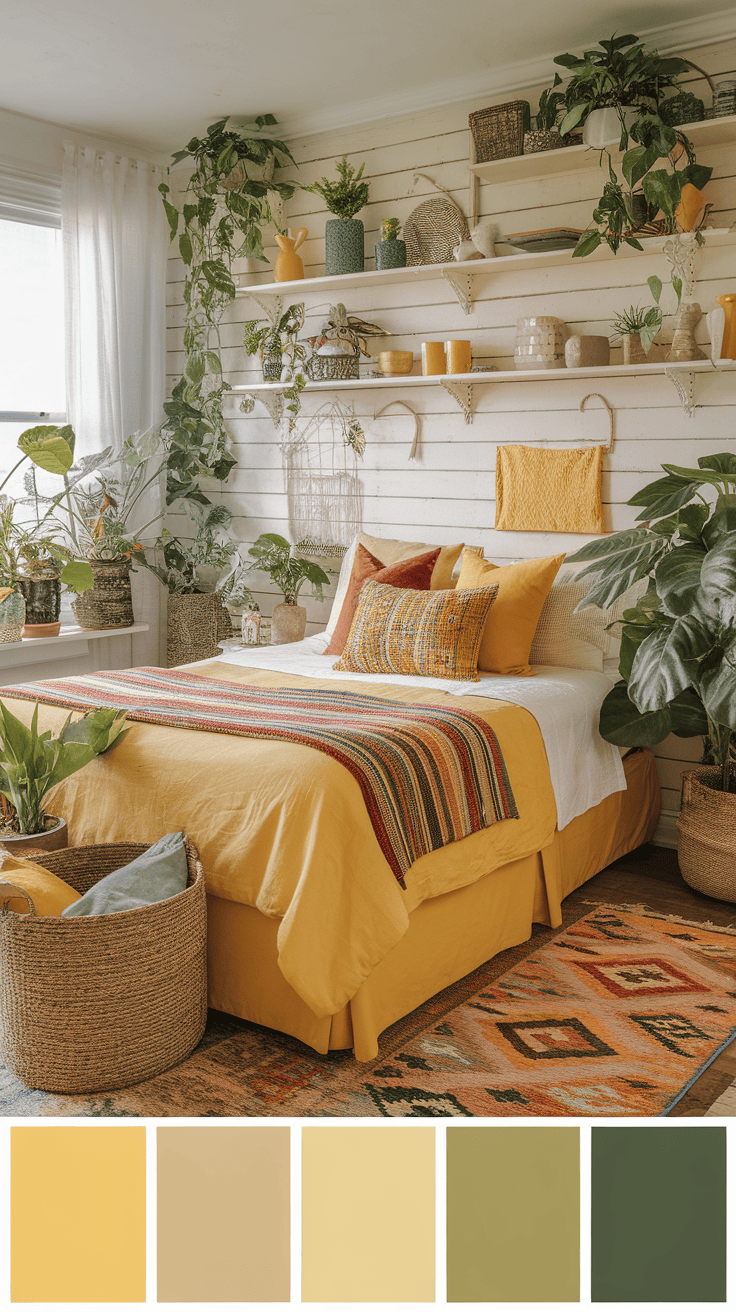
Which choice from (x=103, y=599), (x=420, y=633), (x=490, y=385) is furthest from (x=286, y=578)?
(x=420, y=633)

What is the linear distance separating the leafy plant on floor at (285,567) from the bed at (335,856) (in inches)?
51.6

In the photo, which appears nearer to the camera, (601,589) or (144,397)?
(601,589)

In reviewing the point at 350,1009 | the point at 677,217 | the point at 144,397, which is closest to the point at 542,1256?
the point at 350,1009

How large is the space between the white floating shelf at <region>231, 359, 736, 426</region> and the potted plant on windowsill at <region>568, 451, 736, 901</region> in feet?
1.45

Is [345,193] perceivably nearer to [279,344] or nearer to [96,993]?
[279,344]

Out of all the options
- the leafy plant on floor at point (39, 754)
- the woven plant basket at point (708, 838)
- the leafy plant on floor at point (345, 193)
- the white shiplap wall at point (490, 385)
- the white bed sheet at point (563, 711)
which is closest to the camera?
the leafy plant on floor at point (39, 754)

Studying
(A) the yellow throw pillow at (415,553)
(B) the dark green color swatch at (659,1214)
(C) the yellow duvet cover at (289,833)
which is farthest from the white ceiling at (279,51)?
(B) the dark green color swatch at (659,1214)

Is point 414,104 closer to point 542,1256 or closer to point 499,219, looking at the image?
point 499,219

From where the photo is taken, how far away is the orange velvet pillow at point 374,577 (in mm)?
3549

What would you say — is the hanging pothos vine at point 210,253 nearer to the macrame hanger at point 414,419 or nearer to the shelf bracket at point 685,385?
the macrame hanger at point 414,419

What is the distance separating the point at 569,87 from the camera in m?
3.39

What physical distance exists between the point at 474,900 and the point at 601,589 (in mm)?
967

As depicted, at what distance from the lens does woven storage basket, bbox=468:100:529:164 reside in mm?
3676

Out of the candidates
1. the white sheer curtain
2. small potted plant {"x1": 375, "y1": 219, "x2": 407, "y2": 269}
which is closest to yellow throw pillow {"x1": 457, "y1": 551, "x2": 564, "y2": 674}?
small potted plant {"x1": 375, "y1": 219, "x2": 407, "y2": 269}
